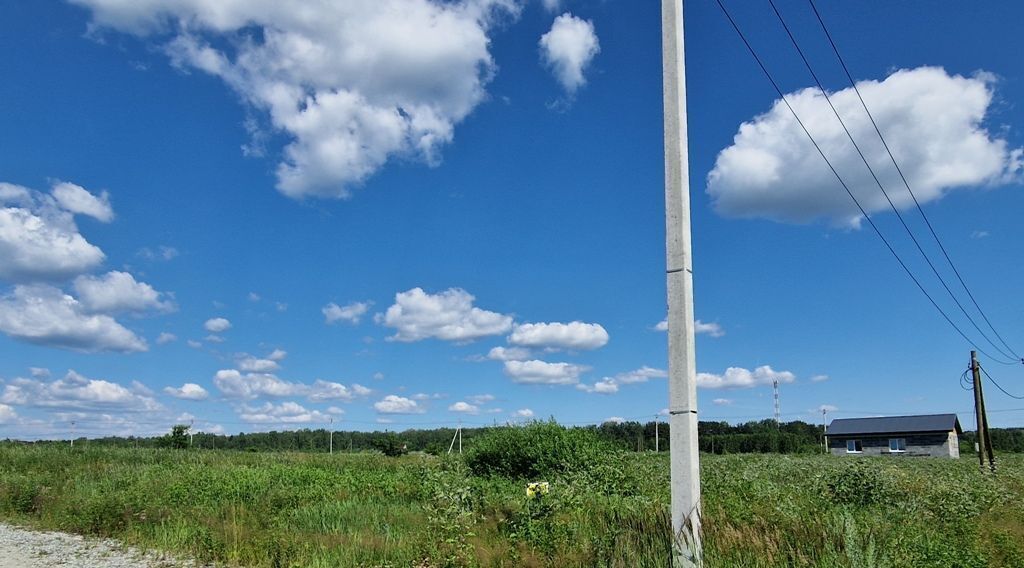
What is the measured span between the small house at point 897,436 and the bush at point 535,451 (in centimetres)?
4749

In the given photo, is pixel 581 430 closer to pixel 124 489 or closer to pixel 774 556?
pixel 124 489

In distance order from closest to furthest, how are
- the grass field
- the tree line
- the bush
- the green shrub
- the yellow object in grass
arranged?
the grass field, the yellow object in grass, the green shrub, the bush, the tree line

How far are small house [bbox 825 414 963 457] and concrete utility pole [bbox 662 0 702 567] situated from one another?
5776 centimetres

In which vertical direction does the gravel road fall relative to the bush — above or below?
below

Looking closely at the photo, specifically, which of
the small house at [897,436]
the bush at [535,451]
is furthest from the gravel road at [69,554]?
the small house at [897,436]

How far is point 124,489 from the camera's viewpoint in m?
14.9

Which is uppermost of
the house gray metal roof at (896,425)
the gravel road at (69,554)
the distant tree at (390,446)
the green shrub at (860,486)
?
the house gray metal roof at (896,425)

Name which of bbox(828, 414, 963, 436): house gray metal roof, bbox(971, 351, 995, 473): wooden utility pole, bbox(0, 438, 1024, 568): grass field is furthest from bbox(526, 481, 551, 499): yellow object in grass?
bbox(828, 414, 963, 436): house gray metal roof

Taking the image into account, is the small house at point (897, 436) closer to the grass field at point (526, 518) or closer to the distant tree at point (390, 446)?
the distant tree at point (390, 446)

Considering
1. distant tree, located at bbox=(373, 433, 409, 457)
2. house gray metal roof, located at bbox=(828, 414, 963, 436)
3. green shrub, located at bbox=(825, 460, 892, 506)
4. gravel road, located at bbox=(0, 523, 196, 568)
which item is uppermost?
house gray metal roof, located at bbox=(828, 414, 963, 436)

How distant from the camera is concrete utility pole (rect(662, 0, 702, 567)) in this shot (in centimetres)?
552

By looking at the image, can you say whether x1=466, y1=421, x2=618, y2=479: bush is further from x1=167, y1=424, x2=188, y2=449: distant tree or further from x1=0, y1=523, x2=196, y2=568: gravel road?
x1=167, y1=424, x2=188, y2=449: distant tree

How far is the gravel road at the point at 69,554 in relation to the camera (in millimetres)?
9234

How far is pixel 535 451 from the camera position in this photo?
55.1 feet
